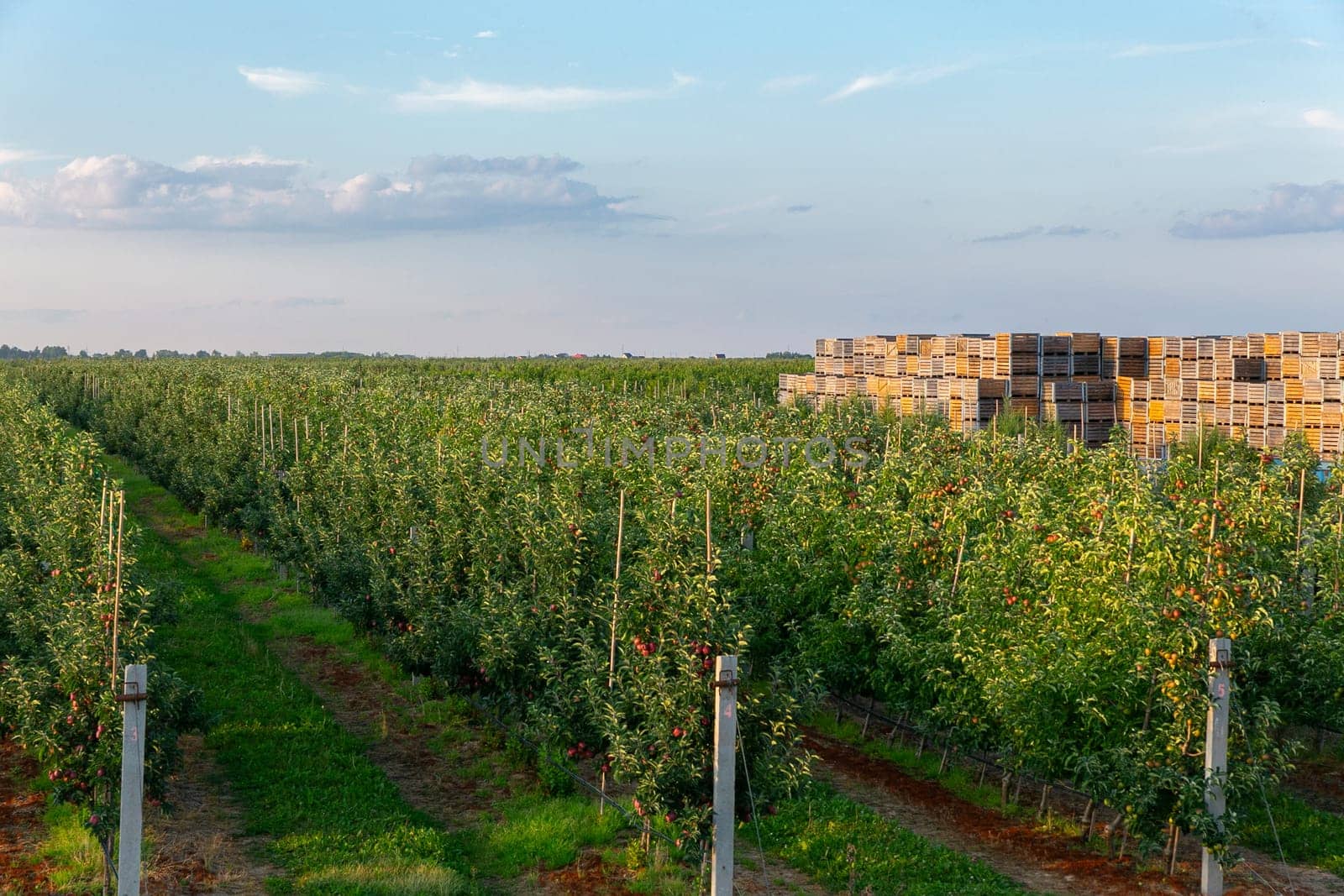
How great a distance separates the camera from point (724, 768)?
437 inches

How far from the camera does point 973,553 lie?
1719 centimetres

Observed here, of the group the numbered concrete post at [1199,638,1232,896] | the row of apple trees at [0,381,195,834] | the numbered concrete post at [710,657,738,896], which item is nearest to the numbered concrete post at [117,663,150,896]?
the row of apple trees at [0,381,195,834]

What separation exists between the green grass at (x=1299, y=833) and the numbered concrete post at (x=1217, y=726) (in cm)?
89

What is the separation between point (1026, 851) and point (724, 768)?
507 cm

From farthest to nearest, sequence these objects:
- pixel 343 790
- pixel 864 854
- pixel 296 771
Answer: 1. pixel 296 771
2. pixel 343 790
3. pixel 864 854

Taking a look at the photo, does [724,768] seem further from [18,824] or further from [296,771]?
[18,824]

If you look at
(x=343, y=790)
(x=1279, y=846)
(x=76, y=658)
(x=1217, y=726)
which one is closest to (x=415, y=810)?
(x=343, y=790)

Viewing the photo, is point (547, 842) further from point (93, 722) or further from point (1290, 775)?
point (1290, 775)

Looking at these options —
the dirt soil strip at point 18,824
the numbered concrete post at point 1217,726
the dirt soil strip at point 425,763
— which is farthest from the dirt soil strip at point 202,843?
the numbered concrete post at point 1217,726

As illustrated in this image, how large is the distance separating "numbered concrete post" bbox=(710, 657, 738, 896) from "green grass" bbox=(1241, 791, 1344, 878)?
6.01 m

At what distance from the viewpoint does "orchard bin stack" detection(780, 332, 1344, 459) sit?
3212 centimetres

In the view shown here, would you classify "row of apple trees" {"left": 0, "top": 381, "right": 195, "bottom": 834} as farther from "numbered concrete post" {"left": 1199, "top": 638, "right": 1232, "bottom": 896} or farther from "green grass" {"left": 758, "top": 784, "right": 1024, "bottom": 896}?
"numbered concrete post" {"left": 1199, "top": 638, "right": 1232, "bottom": 896}

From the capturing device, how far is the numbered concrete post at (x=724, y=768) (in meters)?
10.9

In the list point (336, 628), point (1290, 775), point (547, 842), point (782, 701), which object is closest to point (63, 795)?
point (547, 842)
